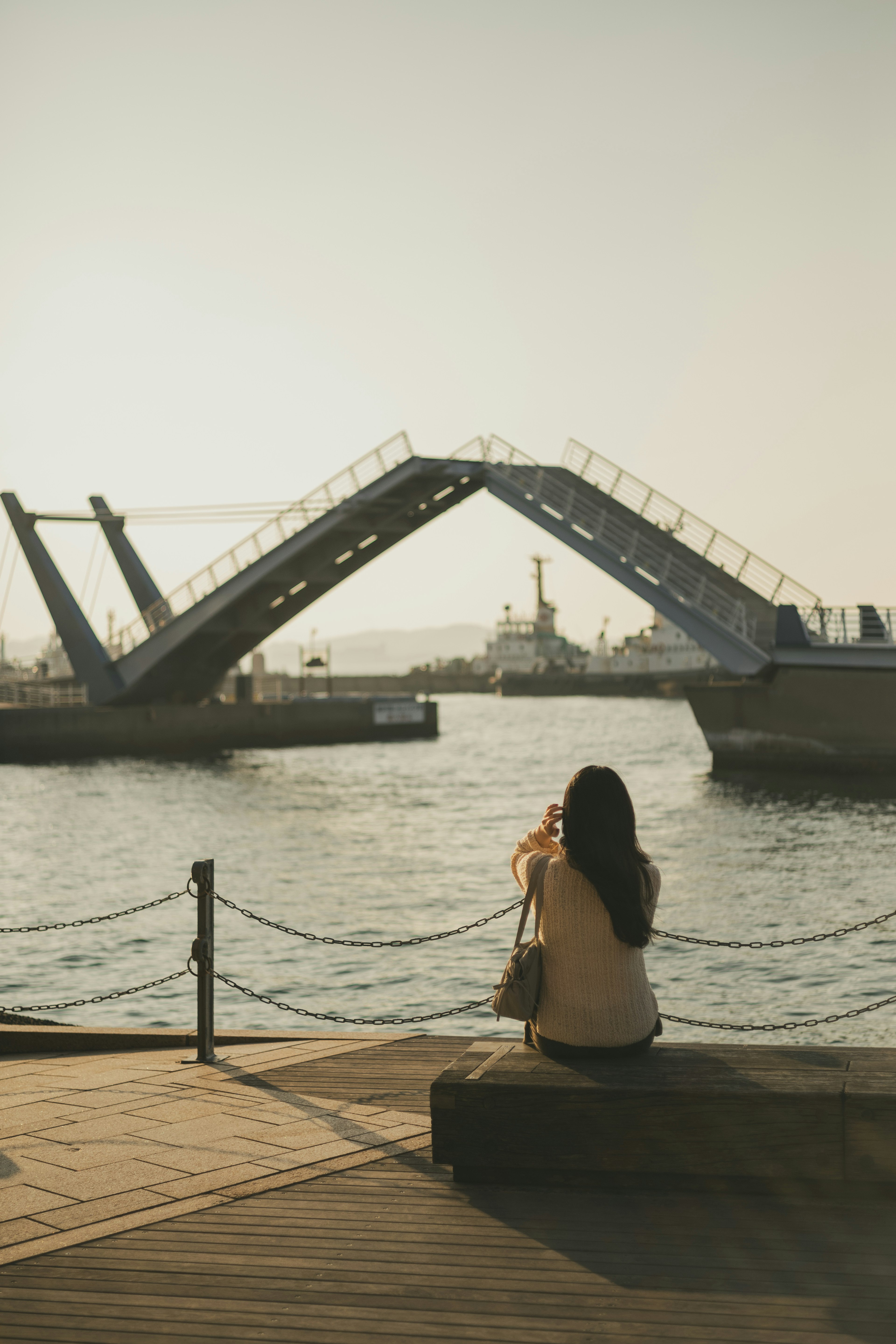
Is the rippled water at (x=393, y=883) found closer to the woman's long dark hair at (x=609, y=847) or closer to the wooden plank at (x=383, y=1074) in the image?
the wooden plank at (x=383, y=1074)

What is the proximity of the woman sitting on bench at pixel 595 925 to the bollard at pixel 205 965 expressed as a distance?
2078mm

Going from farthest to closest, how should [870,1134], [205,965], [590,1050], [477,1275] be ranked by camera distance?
[205,965] < [590,1050] < [870,1134] < [477,1275]

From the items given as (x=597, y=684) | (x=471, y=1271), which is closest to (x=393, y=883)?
(x=471, y=1271)

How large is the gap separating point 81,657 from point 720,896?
2594 centimetres

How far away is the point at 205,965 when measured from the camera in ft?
17.5

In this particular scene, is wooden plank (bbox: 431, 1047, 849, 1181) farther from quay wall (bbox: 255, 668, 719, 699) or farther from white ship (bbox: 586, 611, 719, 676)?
white ship (bbox: 586, 611, 719, 676)

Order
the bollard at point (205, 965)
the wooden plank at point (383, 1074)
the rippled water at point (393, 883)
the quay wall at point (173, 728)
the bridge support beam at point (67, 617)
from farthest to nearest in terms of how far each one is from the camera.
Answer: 1. the bridge support beam at point (67, 617)
2. the quay wall at point (173, 728)
3. the rippled water at point (393, 883)
4. the bollard at point (205, 965)
5. the wooden plank at point (383, 1074)

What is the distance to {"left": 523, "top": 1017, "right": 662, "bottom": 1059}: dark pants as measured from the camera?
11.9ft

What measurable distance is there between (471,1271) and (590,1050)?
0.87 metres

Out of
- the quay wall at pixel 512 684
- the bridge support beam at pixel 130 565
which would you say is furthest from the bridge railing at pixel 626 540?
the quay wall at pixel 512 684

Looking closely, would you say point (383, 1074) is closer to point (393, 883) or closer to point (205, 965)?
point (205, 965)

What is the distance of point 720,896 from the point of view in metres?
14.5

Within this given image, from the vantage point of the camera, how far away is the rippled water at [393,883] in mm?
10125

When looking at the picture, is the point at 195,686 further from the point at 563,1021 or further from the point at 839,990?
the point at 563,1021
